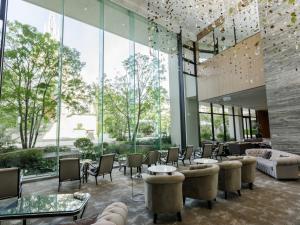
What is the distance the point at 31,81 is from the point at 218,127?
1102 cm

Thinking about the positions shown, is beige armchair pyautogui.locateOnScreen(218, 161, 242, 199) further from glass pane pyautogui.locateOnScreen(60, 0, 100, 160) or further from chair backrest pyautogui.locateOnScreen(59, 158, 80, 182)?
glass pane pyautogui.locateOnScreen(60, 0, 100, 160)

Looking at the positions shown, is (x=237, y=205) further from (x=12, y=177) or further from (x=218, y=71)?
(x=218, y=71)

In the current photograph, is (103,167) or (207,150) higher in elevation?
(207,150)

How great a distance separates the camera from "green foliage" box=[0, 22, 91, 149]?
595 centimetres

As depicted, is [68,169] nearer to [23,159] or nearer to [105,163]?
[105,163]

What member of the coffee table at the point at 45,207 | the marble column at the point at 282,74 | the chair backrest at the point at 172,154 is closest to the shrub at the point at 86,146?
the chair backrest at the point at 172,154

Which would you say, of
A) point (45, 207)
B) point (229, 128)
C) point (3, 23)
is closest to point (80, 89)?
point (3, 23)

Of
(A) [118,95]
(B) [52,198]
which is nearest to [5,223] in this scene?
(B) [52,198]

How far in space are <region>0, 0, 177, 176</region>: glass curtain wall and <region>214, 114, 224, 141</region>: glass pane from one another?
14.3 ft

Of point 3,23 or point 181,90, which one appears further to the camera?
point 181,90

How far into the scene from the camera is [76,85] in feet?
24.0

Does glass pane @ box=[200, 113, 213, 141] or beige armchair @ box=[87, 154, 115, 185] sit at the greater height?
glass pane @ box=[200, 113, 213, 141]

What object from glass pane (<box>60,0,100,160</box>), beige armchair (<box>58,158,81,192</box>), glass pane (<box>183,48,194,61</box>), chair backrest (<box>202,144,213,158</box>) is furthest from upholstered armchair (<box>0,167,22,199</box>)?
glass pane (<box>183,48,194,61</box>)

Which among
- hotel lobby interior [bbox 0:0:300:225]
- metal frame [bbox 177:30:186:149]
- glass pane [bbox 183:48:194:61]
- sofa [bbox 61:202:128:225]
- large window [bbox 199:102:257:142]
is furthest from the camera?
large window [bbox 199:102:257:142]
